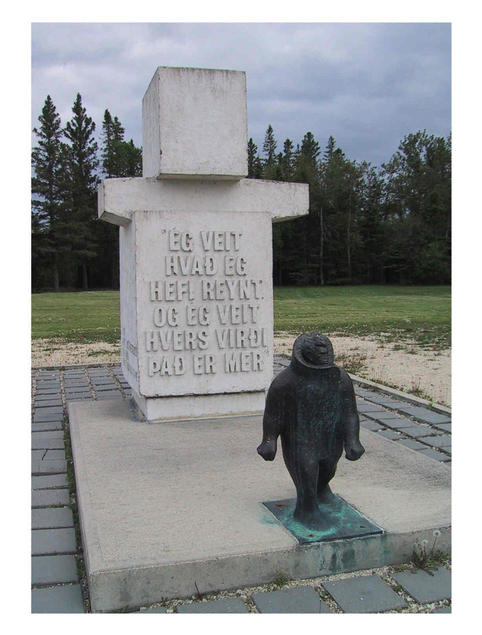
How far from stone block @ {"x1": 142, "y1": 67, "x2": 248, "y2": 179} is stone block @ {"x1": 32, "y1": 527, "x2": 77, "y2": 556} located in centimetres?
332

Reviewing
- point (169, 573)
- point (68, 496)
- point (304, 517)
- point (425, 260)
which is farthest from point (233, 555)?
→ point (425, 260)

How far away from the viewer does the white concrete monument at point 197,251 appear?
229 inches

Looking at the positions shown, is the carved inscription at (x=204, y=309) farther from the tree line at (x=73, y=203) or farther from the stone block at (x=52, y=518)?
the tree line at (x=73, y=203)

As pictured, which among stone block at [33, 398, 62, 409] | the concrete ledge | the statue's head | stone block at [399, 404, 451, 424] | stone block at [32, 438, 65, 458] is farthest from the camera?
stone block at [33, 398, 62, 409]

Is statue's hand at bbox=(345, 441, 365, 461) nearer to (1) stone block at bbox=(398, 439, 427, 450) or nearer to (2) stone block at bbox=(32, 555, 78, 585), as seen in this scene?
(2) stone block at bbox=(32, 555, 78, 585)

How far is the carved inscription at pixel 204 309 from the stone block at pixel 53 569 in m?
2.60

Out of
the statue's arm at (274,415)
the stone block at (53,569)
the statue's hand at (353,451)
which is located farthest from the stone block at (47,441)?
the statue's hand at (353,451)

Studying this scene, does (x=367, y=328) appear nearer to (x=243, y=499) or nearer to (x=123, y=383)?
(x=123, y=383)

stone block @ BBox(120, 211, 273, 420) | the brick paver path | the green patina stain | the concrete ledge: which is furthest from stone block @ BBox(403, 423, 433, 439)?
the green patina stain

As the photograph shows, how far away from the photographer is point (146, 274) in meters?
5.87

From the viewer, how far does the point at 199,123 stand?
5.82 metres

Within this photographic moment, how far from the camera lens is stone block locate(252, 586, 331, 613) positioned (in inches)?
115

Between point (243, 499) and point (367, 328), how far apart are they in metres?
11.9

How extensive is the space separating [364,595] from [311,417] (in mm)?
905
